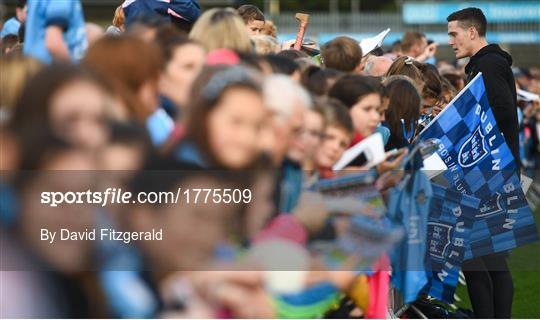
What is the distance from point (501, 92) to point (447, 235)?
193 centimetres

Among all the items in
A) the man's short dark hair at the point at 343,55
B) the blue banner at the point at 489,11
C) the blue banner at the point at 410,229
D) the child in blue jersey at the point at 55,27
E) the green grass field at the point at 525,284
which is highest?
the child in blue jersey at the point at 55,27

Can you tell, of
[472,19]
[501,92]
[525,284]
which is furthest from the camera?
[525,284]

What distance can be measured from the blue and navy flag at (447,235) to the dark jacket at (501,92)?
53.2 inches

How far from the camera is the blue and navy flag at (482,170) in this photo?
740 cm

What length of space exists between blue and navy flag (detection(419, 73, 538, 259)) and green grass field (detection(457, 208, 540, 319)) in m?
0.17

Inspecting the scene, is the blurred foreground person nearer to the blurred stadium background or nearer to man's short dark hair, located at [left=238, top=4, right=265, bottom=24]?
man's short dark hair, located at [left=238, top=4, right=265, bottom=24]

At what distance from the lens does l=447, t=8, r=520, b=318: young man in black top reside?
27.3ft

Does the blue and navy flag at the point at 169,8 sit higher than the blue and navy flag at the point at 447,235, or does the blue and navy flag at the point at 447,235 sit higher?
the blue and navy flag at the point at 169,8

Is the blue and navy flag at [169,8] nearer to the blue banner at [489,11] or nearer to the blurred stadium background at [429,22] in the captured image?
the blurred stadium background at [429,22]

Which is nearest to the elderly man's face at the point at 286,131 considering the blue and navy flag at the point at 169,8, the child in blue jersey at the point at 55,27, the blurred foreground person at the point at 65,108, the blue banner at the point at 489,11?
the blurred foreground person at the point at 65,108

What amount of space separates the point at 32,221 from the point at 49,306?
0.31 meters

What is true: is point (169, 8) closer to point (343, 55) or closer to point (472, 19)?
point (343, 55)

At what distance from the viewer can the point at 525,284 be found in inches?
437

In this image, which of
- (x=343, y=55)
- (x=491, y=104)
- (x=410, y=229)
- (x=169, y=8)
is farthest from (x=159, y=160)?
(x=491, y=104)
